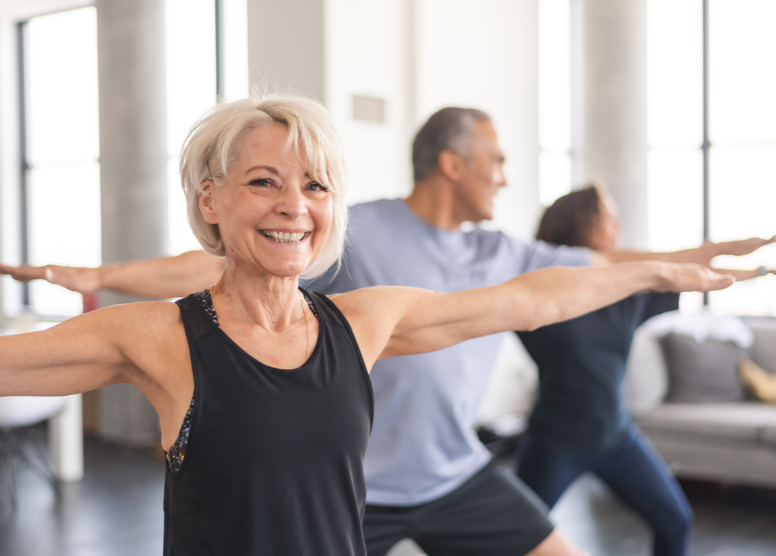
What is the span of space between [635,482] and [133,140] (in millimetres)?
3902

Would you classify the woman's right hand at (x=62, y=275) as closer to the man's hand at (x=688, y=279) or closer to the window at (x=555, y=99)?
the man's hand at (x=688, y=279)

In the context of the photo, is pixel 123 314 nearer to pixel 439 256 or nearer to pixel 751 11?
pixel 439 256

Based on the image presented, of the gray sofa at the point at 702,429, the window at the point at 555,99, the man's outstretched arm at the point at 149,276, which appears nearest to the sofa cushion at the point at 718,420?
the gray sofa at the point at 702,429

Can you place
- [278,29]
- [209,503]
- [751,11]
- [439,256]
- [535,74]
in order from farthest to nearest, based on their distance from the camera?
1. [751,11]
2. [535,74]
3. [278,29]
4. [439,256]
5. [209,503]

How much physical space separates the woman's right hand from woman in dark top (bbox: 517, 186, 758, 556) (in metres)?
1.28

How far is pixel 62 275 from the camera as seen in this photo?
4.52ft

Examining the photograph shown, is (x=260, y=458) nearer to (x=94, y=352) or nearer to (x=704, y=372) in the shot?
(x=94, y=352)

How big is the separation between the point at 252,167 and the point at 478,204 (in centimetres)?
106

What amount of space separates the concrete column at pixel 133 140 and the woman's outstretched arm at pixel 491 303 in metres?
3.93

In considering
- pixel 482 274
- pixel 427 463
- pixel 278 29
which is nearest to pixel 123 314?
pixel 427 463

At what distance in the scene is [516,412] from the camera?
17.0 feet

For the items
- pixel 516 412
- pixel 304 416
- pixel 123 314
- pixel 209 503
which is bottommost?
pixel 516 412

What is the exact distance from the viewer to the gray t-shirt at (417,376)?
1708mm

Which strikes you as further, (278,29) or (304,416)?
(278,29)
